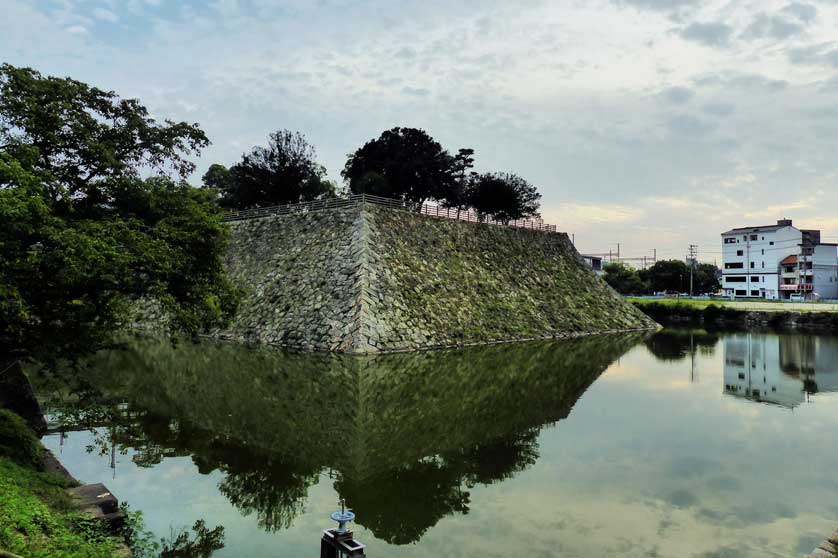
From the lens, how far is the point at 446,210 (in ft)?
151

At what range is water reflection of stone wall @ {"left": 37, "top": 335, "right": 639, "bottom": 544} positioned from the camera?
11005 mm

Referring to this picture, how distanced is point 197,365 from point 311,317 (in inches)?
321

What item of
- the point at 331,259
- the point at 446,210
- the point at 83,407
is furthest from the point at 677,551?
the point at 446,210

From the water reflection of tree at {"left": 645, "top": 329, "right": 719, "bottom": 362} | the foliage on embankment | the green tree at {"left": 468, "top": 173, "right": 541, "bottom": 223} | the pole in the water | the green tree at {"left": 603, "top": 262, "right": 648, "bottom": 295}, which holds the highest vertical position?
the green tree at {"left": 468, "top": 173, "right": 541, "bottom": 223}

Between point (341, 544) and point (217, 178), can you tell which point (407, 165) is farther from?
point (341, 544)

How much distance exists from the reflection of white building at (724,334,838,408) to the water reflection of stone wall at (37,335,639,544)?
6.17 m

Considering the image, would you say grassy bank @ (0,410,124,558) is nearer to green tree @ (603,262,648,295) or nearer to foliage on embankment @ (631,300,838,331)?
foliage on embankment @ (631,300,838,331)

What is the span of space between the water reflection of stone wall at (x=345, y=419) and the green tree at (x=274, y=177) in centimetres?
3457

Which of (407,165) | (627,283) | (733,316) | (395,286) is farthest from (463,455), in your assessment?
(627,283)

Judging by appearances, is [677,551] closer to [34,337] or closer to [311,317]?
[34,337]

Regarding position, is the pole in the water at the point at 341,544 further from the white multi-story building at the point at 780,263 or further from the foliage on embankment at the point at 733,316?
the white multi-story building at the point at 780,263

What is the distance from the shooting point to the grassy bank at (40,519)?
21.1ft

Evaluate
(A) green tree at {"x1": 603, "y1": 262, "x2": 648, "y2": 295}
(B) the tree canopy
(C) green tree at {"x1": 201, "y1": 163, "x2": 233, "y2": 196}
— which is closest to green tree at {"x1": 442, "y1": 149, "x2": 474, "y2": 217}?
(B) the tree canopy

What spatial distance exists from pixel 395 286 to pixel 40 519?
2770cm
